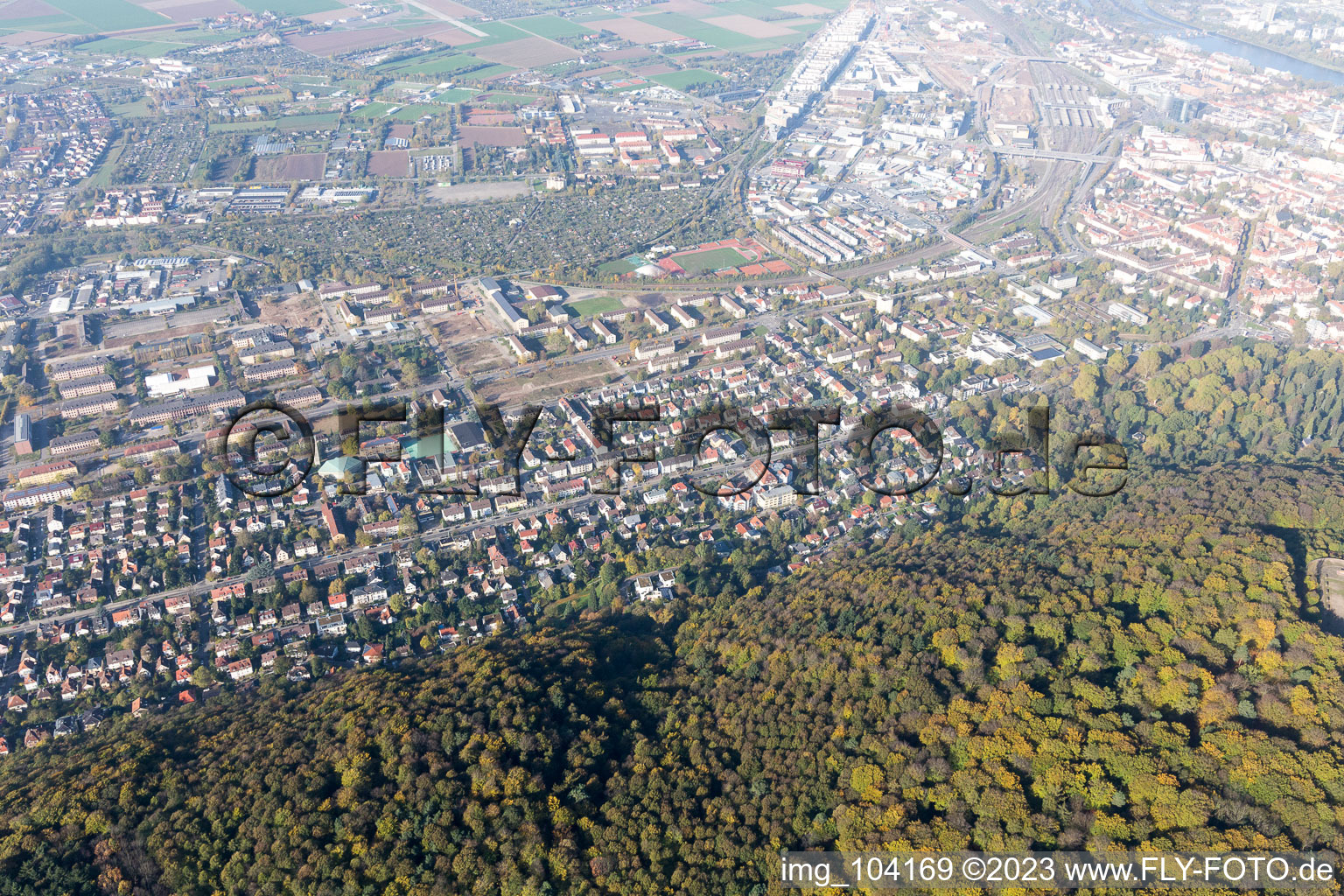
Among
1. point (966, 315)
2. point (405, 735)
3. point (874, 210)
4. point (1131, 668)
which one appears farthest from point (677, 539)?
point (874, 210)

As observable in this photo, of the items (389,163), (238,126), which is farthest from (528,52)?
(389,163)

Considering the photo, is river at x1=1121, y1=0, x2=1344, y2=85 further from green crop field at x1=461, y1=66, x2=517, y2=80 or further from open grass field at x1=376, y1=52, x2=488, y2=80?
open grass field at x1=376, y1=52, x2=488, y2=80

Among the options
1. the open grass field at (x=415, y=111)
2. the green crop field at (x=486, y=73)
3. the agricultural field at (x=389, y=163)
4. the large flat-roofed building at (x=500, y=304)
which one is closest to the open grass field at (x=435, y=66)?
the green crop field at (x=486, y=73)

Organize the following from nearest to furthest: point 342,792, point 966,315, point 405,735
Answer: point 342,792, point 405,735, point 966,315

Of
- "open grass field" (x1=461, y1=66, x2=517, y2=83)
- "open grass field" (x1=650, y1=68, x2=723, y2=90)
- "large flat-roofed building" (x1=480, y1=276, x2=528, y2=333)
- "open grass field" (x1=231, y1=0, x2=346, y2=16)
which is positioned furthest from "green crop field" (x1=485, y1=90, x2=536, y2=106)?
"open grass field" (x1=231, y1=0, x2=346, y2=16)

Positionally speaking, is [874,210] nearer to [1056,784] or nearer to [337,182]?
[337,182]

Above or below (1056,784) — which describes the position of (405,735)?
below

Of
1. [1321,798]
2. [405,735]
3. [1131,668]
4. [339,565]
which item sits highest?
[1321,798]
